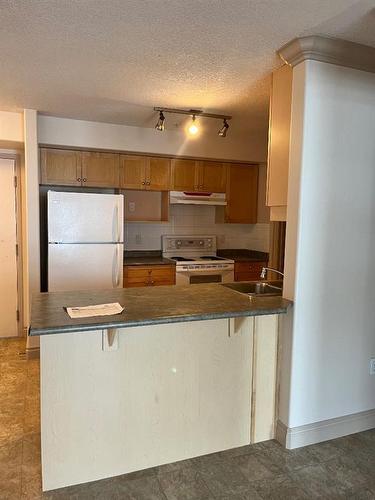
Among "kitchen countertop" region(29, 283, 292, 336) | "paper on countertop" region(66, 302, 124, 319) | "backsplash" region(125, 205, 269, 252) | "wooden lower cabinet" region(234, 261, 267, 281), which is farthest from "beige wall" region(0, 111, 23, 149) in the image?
"wooden lower cabinet" region(234, 261, 267, 281)

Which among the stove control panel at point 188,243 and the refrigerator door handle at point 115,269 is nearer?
the refrigerator door handle at point 115,269

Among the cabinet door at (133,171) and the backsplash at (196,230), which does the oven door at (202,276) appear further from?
the cabinet door at (133,171)

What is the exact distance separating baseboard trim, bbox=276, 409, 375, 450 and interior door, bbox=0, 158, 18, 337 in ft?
10.8

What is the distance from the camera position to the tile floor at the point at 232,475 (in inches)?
76.7

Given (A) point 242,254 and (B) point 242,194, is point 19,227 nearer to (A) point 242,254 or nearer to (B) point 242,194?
(B) point 242,194

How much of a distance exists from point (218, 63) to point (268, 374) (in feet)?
6.58

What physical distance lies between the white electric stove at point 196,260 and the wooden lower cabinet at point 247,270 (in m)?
0.08

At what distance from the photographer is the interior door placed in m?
4.21

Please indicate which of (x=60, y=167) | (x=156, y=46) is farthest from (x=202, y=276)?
(x=156, y=46)

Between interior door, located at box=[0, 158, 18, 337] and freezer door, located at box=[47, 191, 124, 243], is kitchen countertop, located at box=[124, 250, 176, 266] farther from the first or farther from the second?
interior door, located at box=[0, 158, 18, 337]

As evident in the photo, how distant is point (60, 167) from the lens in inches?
157

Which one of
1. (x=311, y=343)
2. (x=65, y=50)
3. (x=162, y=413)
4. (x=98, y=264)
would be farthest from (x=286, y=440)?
(x=65, y=50)

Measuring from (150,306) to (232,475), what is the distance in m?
1.04

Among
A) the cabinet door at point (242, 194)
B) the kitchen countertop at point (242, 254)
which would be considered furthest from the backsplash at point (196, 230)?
the cabinet door at point (242, 194)
